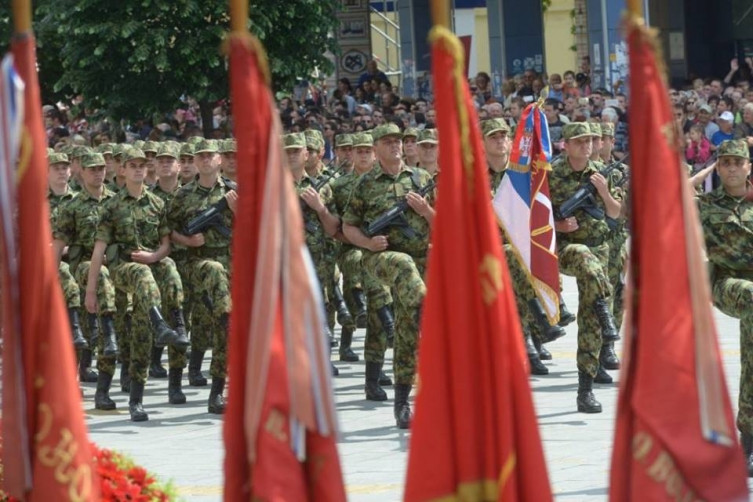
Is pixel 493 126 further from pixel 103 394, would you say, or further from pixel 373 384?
pixel 103 394

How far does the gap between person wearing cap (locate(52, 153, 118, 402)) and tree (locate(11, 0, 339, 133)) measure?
7.10 meters

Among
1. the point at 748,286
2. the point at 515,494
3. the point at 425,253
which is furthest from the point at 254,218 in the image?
the point at 425,253

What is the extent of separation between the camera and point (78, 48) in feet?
74.5

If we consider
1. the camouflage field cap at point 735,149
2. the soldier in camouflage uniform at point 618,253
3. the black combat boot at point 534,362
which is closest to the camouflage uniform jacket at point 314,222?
the black combat boot at point 534,362

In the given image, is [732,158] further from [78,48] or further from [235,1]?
[78,48]

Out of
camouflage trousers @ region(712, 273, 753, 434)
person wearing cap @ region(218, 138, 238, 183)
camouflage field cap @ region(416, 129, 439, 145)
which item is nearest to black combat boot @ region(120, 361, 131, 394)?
person wearing cap @ region(218, 138, 238, 183)

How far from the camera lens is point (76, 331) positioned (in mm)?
14969

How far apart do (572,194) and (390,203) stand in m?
2.04

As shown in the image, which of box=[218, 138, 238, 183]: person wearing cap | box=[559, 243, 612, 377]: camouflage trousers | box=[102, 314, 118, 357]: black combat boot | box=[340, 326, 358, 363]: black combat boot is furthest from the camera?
box=[340, 326, 358, 363]: black combat boot

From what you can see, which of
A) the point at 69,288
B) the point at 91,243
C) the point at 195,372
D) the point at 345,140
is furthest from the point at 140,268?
the point at 345,140

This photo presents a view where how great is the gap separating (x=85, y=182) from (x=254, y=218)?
9.03 m

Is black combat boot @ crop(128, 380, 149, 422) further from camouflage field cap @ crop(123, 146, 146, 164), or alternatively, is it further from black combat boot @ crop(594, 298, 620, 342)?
black combat boot @ crop(594, 298, 620, 342)

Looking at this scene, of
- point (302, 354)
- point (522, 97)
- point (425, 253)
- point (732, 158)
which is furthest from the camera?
point (522, 97)

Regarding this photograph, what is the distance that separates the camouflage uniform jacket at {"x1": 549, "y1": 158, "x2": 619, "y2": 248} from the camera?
46.4 ft
